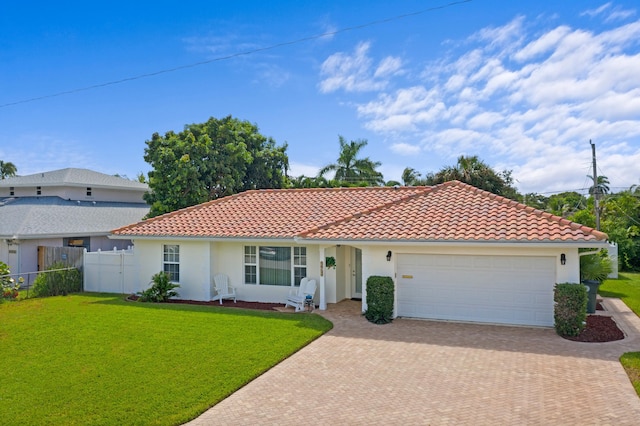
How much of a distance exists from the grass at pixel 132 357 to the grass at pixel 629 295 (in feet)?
22.5

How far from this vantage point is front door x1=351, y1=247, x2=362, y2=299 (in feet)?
57.8

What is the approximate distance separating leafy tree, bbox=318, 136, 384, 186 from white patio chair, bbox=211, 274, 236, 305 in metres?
21.4

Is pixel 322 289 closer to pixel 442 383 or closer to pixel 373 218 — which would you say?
pixel 373 218

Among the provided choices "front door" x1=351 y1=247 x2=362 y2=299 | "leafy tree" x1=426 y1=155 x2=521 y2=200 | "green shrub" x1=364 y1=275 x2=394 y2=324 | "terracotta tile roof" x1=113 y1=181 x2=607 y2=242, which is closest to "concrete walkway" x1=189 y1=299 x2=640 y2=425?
"green shrub" x1=364 y1=275 x2=394 y2=324

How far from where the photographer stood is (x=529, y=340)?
38.1 feet

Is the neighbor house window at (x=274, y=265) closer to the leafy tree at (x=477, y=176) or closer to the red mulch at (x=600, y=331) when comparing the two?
the red mulch at (x=600, y=331)

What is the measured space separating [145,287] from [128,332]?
6329mm

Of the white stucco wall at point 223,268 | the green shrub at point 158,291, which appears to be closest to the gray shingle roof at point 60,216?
the white stucco wall at point 223,268

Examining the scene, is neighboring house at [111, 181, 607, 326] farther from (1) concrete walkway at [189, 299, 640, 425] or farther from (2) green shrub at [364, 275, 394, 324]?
(1) concrete walkway at [189, 299, 640, 425]

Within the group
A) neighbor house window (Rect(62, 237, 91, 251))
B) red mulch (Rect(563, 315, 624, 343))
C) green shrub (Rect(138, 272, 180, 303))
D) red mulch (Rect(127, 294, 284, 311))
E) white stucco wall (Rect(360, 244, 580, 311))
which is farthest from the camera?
neighbor house window (Rect(62, 237, 91, 251))

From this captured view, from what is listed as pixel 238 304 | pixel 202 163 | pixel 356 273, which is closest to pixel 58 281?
pixel 238 304

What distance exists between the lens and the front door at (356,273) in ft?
57.8

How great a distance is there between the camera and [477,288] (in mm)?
13625

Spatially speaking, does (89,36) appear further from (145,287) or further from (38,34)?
(145,287)
